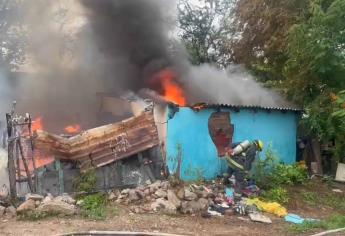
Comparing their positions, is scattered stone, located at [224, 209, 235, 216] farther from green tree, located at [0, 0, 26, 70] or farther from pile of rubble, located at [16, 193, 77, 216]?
green tree, located at [0, 0, 26, 70]

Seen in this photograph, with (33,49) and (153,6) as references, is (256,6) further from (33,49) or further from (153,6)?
(33,49)

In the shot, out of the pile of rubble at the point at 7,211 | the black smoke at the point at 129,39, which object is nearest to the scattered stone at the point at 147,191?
the pile of rubble at the point at 7,211

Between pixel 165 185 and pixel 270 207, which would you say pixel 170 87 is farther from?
pixel 270 207

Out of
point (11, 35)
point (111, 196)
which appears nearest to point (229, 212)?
point (111, 196)

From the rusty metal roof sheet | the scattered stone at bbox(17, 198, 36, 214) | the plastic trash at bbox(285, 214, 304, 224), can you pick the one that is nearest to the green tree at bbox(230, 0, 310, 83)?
the rusty metal roof sheet

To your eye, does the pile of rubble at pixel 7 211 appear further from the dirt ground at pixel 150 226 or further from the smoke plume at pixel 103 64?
the smoke plume at pixel 103 64

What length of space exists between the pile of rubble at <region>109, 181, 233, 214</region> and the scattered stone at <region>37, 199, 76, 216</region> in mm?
1197

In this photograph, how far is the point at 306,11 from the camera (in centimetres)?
1385

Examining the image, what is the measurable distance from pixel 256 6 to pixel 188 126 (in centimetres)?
587

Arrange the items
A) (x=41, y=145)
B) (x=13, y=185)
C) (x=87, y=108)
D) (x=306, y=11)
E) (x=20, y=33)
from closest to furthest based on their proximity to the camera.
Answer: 1. (x=13, y=185)
2. (x=41, y=145)
3. (x=306, y=11)
4. (x=87, y=108)
5. (x=20, y=33)

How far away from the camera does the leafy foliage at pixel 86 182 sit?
31.7 ft

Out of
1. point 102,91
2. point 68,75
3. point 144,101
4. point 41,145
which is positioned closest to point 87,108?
point 102,91

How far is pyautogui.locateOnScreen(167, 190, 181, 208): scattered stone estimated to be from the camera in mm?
9102

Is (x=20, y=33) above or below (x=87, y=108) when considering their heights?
above
